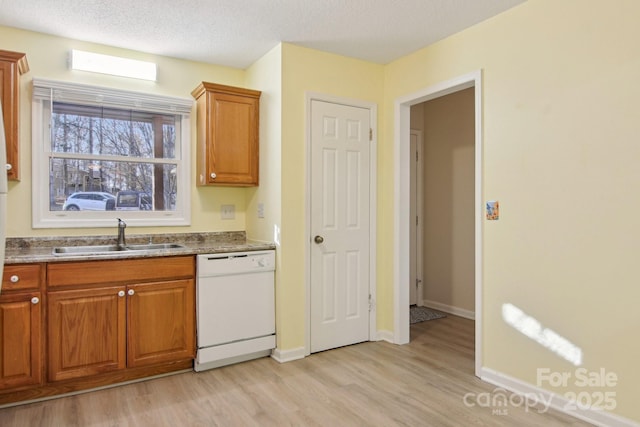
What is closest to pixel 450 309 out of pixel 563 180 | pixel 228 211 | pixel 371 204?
pixel 371 204

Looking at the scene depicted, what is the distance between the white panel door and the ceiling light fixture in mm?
1403

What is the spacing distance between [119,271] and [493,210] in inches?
99.6

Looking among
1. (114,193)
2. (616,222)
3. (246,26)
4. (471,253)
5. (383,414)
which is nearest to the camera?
(616,222)

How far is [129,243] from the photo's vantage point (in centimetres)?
331

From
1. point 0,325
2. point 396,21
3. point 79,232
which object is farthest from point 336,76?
point 0,325

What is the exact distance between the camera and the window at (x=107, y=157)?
121 inches

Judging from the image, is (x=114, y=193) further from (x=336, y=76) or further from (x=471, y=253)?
(x=471, y=253)

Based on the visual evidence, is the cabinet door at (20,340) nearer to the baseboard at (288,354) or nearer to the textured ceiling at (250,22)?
the baseboard at (288,354)

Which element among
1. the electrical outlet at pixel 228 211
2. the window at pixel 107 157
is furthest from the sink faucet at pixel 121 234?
the electrical outlet at pixel 228 211

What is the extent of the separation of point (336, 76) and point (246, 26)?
0.88 metres

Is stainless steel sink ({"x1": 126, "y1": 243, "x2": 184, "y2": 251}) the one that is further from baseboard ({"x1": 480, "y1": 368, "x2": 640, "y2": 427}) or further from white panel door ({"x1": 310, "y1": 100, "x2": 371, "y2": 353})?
baseboard ({"x1": 480, "y1": 368, "x2": 640, "y2": 427})

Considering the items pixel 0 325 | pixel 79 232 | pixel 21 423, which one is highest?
pixel 79 232

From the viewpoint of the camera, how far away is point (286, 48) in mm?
3240

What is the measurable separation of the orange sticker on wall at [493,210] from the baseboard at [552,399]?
1.04 metres
